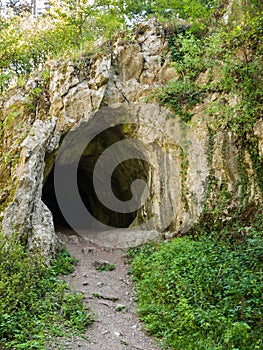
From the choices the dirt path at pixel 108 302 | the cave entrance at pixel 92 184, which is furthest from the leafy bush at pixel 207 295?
the cave entrance at pixel 92 184

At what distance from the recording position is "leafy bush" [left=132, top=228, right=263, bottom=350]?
4316mm

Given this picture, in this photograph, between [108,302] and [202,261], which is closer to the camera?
[202,261]

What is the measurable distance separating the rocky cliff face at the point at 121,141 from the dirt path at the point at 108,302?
1408 millimetres

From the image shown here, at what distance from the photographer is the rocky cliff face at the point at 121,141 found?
26.3 feet

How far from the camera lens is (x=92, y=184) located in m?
15.0

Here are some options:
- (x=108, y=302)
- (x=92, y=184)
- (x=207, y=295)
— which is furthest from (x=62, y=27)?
(x=207, y=295)

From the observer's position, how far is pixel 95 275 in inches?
311

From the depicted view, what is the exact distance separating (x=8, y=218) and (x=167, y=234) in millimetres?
4583

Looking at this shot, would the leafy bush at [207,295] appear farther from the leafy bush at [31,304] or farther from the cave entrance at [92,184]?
the cave entrance at [92,184]

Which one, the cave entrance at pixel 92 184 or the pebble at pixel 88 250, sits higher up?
the cave entrance at pixel 92 184

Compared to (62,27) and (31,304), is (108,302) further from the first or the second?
(62,27)

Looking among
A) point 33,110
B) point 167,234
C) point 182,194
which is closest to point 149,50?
point 33,110

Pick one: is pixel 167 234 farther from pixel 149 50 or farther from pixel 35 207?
pixel 149 50

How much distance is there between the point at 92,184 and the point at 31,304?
968 cm
